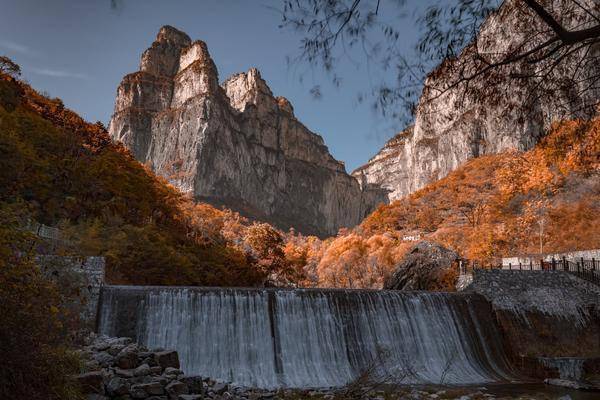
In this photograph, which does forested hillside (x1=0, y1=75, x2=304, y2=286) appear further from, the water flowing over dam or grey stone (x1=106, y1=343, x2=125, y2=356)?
grey stone (x1=106, y1=343, x2=125, y2=356)

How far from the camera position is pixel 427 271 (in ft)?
87.8

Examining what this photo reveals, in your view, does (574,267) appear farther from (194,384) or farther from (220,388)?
(194,384)

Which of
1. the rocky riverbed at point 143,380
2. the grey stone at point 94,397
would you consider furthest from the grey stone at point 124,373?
the grey stone at point 94,397

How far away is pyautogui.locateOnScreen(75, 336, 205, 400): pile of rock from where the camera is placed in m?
6.20

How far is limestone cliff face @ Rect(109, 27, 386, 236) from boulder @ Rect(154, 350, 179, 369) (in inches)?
3988

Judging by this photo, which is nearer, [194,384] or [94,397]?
[94,397]

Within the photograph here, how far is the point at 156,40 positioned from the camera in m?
129

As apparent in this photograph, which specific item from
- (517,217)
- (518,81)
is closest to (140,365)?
(518,81)

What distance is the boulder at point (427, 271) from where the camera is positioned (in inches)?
1036

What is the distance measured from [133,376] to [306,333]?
8955 mm

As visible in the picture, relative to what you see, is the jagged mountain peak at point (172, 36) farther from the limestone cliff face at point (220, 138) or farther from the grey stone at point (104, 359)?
the grey stone at point (104, 359)

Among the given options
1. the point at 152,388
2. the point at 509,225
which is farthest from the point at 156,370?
the point at 509,225

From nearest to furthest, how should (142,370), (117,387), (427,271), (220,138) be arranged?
1. (117,387)
2. (142,370)
3. (427,271)
4. (220,138)

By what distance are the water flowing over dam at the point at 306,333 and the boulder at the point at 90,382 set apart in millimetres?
7352
